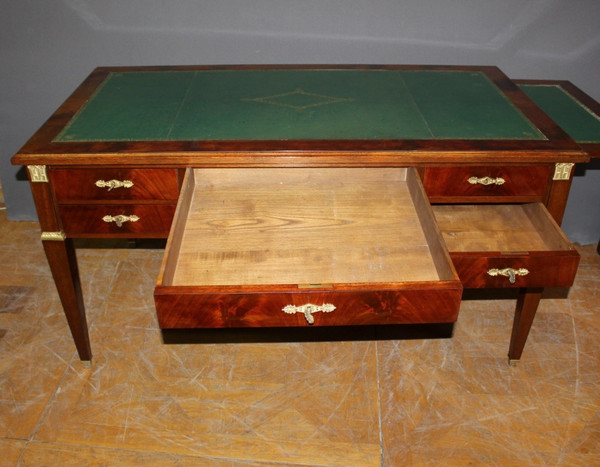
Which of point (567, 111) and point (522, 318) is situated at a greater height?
point (567, 111)

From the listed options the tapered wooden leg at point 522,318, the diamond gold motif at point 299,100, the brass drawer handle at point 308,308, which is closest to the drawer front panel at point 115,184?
the diamond gold motif at point 299,100

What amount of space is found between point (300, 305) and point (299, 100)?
32.9 inches

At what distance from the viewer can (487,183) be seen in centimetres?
168

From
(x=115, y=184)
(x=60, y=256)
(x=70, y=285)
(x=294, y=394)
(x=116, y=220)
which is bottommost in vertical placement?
(x=294, y=394)

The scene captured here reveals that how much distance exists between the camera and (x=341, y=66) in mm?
2162

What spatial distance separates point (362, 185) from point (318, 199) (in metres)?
0.16

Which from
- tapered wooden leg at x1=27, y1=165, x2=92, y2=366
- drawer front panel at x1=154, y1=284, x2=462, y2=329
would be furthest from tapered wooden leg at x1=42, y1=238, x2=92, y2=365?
drawer front panel at x1=154, y1=284, x2=462, y2=329

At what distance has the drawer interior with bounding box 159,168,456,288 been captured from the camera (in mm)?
1485

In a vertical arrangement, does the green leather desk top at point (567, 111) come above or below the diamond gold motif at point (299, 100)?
below

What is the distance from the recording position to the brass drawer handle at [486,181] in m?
1.67

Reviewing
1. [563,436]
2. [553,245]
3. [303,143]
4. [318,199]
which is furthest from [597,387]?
[303,143]

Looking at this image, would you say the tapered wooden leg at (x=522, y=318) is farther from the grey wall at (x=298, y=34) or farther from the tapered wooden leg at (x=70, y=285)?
the tapered wooden leg at (x=70, y=285)

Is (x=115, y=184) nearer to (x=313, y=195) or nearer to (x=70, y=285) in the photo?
(x=70, y=285)

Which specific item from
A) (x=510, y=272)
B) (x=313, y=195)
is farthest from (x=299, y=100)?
(x=510, y=272)
